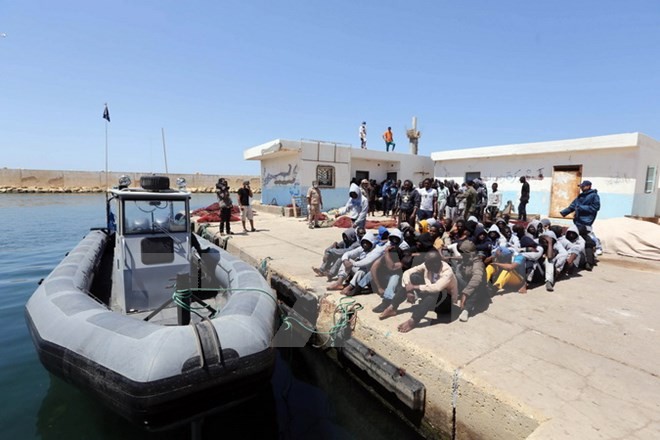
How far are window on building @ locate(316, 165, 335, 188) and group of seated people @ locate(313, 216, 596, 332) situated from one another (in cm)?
905

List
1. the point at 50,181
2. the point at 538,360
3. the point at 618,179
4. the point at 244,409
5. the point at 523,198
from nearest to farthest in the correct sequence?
the point at 538,360
the point at 244,409
the point at 618,179
the point at 523,198
the point at 50,181

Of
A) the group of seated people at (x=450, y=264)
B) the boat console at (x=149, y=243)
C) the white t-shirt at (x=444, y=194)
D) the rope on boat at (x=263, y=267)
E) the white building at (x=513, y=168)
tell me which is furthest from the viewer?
the white t-shirt at (x=444, y=194)

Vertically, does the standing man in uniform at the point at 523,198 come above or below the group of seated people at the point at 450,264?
above

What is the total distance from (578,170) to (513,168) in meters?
2.12

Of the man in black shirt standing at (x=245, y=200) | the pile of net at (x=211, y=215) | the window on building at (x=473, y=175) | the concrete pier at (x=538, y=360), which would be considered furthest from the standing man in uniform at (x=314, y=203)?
the window on building at (x=473, y=175)

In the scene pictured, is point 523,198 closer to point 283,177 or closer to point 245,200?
point 245,200

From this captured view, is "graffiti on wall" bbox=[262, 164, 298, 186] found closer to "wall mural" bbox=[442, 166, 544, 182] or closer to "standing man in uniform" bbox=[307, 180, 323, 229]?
"standing man in uniform" bbox=[307, 180, 323, 229]

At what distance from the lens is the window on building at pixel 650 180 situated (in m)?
11.2

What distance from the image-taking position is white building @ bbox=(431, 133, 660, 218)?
10422 millimetres

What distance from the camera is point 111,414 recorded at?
3.46 m

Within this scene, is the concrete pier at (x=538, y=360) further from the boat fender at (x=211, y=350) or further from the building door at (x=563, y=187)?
the building door at (x=563, y=187)

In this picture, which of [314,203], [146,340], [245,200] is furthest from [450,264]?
[245,200]

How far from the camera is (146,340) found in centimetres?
262

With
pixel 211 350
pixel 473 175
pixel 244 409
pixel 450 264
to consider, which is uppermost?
pixel 473 175
